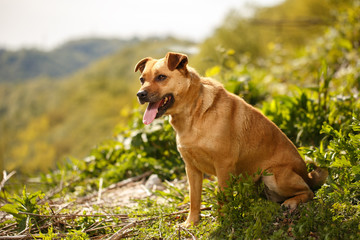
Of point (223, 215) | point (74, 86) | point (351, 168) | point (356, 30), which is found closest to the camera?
point (351, 168)

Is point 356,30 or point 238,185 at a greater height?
point 356,30

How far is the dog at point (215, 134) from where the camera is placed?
346 centimetres

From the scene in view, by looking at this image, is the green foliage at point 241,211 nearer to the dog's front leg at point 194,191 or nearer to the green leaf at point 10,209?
the dog's front leg at point 194,191

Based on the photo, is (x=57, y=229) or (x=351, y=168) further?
(x=57, y=229)

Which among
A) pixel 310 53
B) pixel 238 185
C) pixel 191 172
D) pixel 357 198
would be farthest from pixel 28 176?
pixel 310 53

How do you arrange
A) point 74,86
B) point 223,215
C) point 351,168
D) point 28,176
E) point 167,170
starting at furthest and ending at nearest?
1. point 74,86
2. point 28,176
3. point 167,170
4. point 223,215
5. point 351,168

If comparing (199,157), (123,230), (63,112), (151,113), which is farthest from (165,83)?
(63,112)

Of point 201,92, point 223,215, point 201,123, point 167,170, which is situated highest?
point 201,92

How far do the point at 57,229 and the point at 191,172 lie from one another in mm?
1705

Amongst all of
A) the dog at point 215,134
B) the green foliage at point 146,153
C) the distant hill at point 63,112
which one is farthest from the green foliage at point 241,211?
the distant hill at point 63,112

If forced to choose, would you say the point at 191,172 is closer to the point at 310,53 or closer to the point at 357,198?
the point at 357,198

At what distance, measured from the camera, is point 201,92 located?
367 cm

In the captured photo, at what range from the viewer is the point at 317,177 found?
396cm

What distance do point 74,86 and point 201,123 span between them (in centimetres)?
11229
